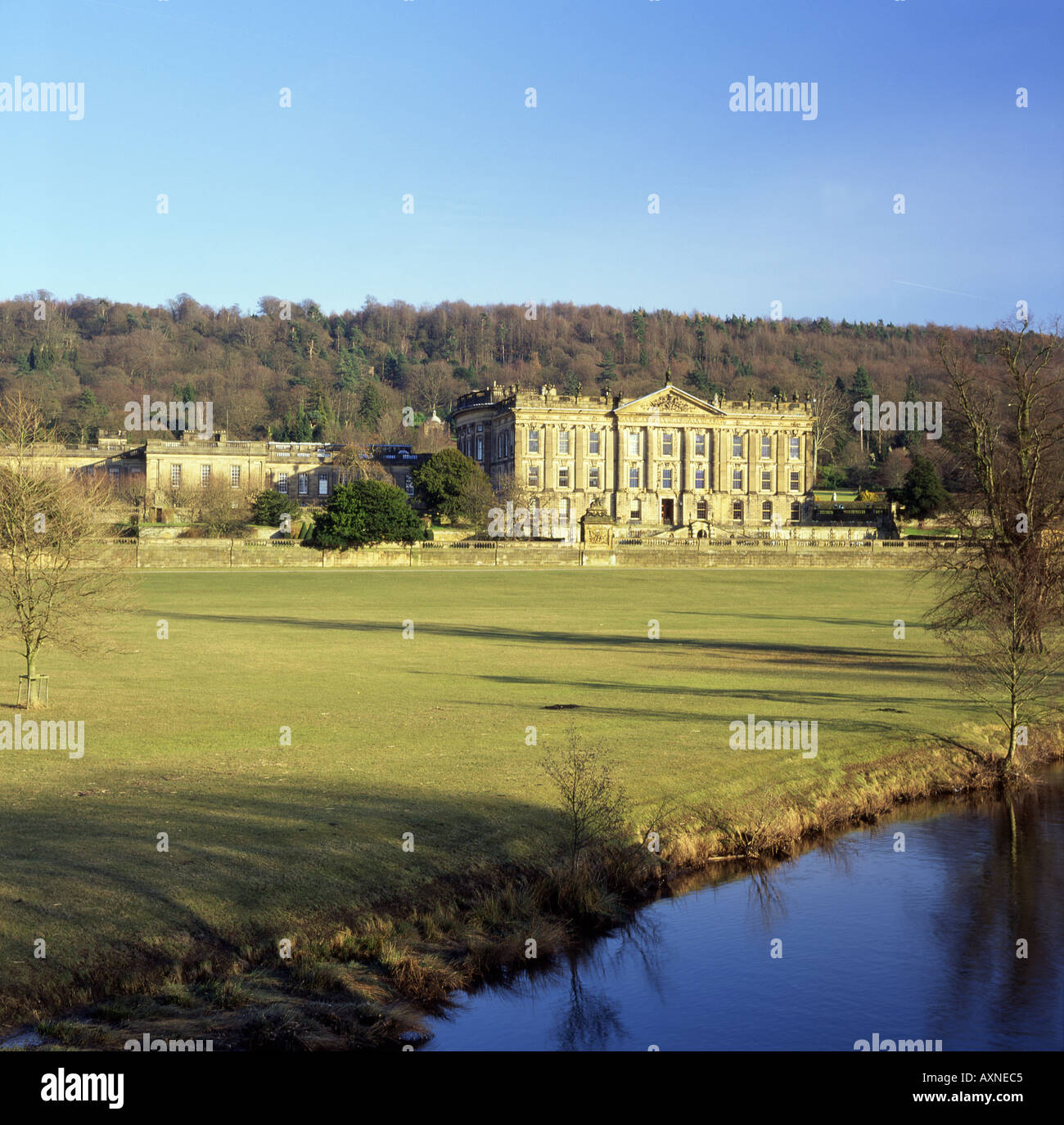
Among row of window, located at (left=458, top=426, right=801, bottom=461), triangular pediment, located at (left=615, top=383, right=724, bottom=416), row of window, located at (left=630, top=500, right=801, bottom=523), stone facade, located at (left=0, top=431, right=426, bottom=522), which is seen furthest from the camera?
row of window, located at (left=630, top=500, right=801, bottom=523)

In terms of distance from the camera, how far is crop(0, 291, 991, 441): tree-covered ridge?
456ft

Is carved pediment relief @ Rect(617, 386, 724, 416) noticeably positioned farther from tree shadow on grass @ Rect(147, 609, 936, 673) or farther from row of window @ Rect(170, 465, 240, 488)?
tree shadow on grass @ Rect(147, 609, 936, 673)

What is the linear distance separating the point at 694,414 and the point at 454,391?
67257 millimetres

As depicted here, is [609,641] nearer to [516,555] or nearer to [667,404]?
[516,555]

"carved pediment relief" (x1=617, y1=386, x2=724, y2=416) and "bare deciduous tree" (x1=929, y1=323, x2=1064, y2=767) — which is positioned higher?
"carved pediment relief" (x1=617, y1=386, x2=724, y2=416)

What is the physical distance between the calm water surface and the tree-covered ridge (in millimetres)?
111448

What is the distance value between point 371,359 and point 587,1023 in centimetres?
17787

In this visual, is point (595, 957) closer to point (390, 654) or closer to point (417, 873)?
point (417, 873)

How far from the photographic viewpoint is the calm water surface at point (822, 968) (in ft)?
29.5

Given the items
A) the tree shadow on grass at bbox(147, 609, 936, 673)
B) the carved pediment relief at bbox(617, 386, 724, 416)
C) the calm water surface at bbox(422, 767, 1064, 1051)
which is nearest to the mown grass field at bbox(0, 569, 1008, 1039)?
the tree shadow on grass at bbox(147, 609, 936, 673)

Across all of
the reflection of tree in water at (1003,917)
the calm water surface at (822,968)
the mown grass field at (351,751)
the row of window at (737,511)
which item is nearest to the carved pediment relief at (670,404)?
the row of window at (737,511)

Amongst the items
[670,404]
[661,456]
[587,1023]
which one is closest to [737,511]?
[661,456]

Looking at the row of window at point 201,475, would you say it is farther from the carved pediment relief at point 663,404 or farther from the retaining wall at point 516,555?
the carved pediment relief at point 663,404

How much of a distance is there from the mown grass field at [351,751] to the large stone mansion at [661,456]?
64.8 metres
